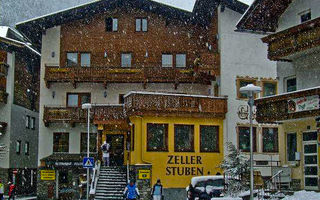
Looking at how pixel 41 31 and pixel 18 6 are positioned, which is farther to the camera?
pixel 18 6

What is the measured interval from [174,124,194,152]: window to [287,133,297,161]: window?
8.49 m

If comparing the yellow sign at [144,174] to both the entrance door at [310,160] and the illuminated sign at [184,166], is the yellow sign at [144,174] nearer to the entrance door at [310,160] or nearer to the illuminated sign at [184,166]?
the illuminated sign at [184,166]

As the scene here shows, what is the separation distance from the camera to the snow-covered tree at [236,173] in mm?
27000

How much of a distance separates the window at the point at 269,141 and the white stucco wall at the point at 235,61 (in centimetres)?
37

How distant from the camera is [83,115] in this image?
40.6m

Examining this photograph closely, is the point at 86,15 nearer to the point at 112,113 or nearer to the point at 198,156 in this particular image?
the point at 112,113

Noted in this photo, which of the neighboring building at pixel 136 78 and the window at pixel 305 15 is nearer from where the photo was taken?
the window at pixel 305 15

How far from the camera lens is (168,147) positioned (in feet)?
117

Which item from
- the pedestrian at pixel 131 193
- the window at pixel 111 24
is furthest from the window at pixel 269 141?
the pedestrian at pixel 131 193

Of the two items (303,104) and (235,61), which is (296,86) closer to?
(303,104)

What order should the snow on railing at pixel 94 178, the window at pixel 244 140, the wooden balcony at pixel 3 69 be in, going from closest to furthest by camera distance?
1. the snow on railing at pixel 94 178
2. the window at pixel 244 140
3. the wooden balcony at pixel 3 69

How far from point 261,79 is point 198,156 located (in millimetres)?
7099

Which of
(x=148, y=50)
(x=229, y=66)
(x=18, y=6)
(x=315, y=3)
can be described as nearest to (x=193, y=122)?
(x=229, y=66)

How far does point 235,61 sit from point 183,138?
6.53m
